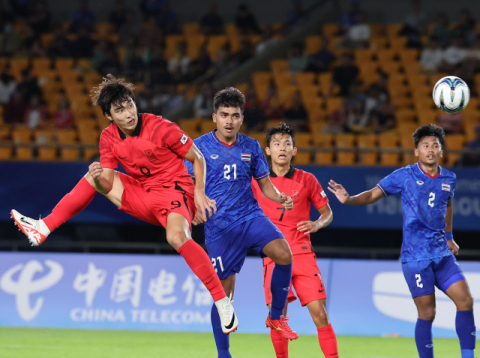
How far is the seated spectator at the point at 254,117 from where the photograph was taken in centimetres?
1312

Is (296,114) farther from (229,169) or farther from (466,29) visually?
(229,169)

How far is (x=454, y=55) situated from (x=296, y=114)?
3931mm

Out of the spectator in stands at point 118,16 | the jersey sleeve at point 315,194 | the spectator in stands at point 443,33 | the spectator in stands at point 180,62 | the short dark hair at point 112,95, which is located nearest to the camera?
the short dark hair at point 112,95

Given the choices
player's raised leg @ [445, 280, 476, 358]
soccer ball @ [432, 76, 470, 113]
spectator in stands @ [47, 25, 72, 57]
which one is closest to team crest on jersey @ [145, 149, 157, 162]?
player's raised leg @ [445, 280, 476, 358]

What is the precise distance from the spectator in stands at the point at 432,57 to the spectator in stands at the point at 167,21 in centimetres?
629

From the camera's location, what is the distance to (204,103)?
551 inches

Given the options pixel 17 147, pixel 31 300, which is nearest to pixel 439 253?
pixel 31 300

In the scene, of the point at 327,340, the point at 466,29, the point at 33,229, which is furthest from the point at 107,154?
the point at 466,29

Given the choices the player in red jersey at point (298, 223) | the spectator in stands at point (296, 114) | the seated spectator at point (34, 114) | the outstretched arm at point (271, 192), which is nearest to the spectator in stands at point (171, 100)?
the seated spectator at point (34, 114)

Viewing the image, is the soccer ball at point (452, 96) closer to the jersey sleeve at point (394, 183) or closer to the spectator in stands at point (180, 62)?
the jersey sleeve at point (394, 183)

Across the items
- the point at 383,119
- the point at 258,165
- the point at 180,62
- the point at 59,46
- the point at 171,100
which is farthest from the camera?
the point at 59,46

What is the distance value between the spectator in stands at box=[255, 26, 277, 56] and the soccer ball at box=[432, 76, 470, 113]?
902 centimetres

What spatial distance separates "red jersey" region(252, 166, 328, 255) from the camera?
6.54 meters

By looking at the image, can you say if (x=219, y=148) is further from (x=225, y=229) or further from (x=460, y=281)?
(x=460, y=281)
